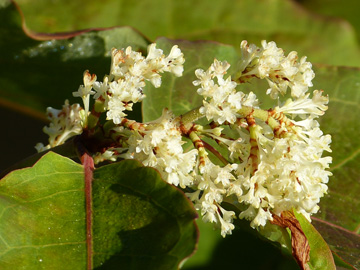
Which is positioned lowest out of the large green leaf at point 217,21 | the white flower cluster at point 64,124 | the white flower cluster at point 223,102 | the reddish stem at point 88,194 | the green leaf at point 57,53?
the reddish stem at point 88,194

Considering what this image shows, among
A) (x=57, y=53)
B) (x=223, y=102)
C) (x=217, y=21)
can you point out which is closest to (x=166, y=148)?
(x=223, y=102)

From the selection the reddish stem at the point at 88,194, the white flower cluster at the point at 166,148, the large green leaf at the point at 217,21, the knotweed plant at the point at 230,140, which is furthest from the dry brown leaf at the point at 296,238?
the large green leaf at the point at 217,21

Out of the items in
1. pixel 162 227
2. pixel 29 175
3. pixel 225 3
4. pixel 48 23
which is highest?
pixel 225 3

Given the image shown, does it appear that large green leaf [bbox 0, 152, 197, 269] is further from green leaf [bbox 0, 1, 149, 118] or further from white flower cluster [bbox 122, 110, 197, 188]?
green leaf [bbox 0, 1, 149, 118]

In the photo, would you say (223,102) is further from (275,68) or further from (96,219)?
(96,219)

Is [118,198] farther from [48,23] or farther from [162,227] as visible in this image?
[48,23]

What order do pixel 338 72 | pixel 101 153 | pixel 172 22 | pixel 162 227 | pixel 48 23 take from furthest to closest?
pixel 172 22
pixel 48 23
pixel 338 72
pixel 101 153
pixel 162 227

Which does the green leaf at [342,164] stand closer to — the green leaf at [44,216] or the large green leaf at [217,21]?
the green leaf at [44,216]

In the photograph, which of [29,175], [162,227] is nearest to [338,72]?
[162,227]
